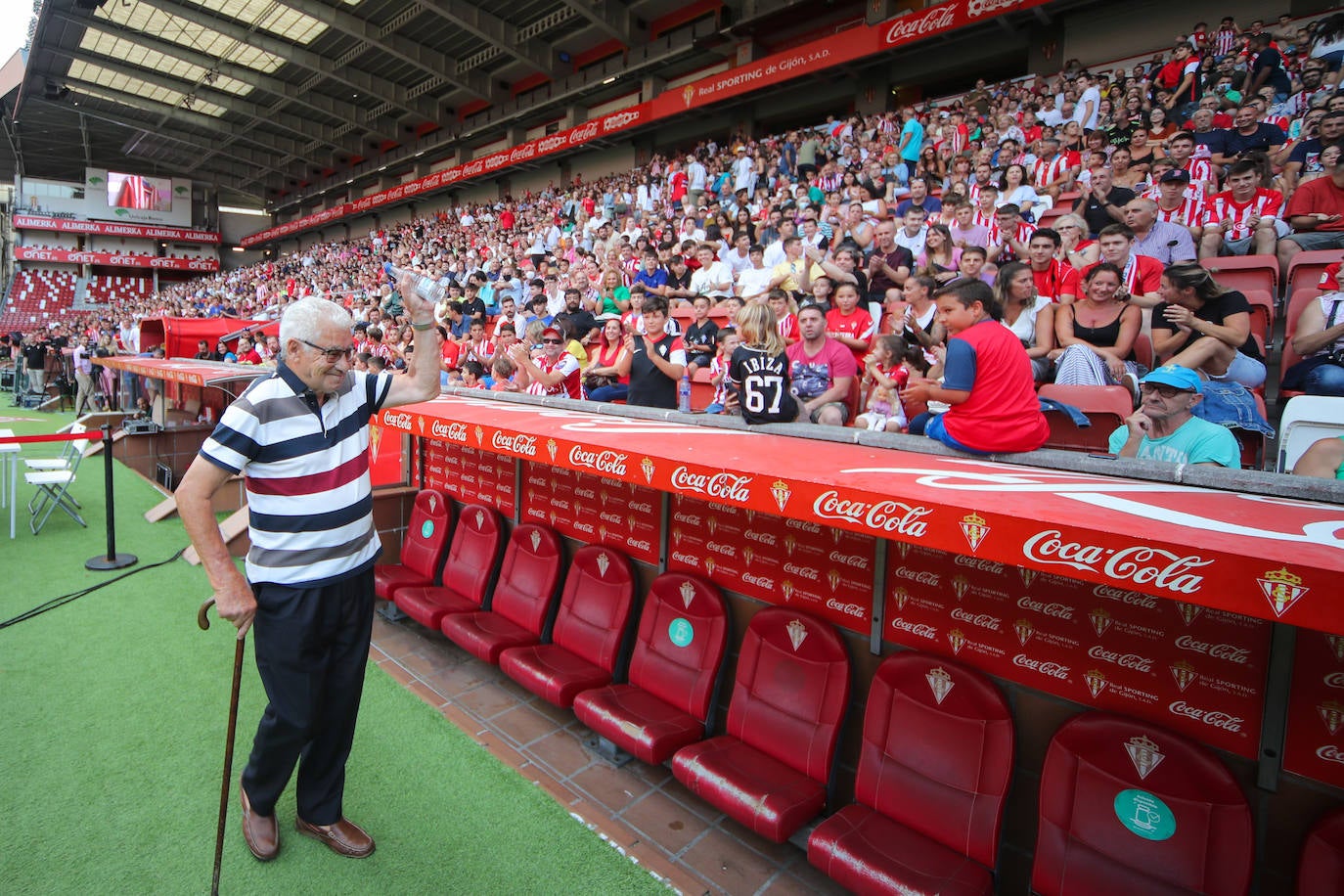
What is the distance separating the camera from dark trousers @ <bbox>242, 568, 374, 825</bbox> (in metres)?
2.36

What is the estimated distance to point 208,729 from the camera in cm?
350

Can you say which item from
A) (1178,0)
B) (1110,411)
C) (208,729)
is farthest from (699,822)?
(1178,0)

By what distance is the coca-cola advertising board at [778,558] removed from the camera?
127 inches

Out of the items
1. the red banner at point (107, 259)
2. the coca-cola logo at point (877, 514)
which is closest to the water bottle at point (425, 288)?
the coca-cola logo at point (877, 514)

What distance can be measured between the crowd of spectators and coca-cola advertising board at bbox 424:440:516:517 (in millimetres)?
805

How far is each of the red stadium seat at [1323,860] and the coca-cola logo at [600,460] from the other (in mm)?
2428

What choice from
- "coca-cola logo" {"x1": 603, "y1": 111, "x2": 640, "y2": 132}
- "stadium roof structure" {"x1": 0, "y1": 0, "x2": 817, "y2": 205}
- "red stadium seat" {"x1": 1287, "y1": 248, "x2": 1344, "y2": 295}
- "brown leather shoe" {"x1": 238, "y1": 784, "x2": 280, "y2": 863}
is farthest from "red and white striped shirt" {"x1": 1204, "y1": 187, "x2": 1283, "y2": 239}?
"coca-cola logo" {"x1": 603, "y1": 111, "x2": 640, "y2": 132}

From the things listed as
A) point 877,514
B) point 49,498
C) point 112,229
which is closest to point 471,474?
point 877,514

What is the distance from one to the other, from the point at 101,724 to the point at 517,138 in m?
24.4

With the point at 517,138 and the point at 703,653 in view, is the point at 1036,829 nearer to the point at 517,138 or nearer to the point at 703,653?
the point at 703,653

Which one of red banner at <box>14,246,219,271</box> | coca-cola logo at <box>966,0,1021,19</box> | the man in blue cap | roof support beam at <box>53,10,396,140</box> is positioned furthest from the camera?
red banner at <box>14,246,219,271</box>

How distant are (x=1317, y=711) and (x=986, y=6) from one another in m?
13.1

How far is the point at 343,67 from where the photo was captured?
896 inches

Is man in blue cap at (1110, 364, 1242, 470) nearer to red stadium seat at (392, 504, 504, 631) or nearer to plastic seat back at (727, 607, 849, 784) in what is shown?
plastic seat back at (727, 607, 849, 784)
